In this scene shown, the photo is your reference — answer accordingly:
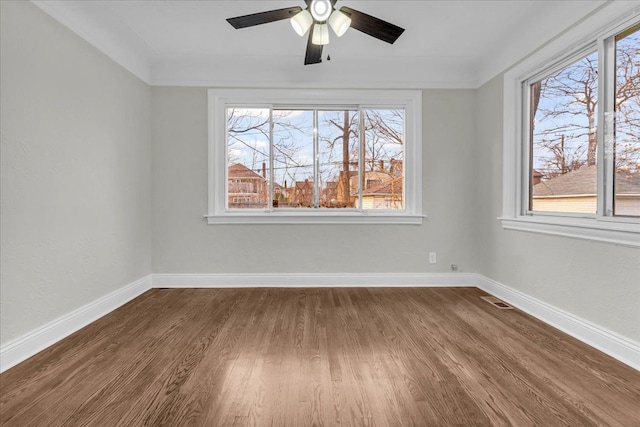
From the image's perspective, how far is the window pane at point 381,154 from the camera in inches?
149

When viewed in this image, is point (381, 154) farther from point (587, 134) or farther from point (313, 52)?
point (587, 134)

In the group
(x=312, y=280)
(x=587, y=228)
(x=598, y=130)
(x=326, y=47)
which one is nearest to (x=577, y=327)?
(x=587, y=228)

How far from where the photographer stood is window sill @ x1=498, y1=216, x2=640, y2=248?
6.40 ft

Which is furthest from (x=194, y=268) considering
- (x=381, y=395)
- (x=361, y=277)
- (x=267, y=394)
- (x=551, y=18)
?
(x=551, y=18)

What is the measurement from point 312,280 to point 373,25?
8.43 ft

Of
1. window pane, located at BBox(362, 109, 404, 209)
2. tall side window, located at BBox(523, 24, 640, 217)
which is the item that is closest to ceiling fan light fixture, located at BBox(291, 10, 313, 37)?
window pane, located at BBox(362, 109, 404, 209)

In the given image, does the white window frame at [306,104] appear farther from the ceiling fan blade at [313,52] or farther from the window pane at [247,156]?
the ceiling fan blade at [313,52]

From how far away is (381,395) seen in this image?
64.0 inches

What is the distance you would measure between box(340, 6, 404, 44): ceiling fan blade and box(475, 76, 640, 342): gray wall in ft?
5.70

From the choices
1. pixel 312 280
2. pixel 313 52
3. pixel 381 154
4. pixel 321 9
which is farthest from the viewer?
pixel 381 154

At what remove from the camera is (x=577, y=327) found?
231cm

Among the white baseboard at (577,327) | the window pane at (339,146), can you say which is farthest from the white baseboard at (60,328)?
the white baseboard at (577,327)

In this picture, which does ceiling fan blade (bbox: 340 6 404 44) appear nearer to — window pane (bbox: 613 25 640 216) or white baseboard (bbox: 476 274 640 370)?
window pane (bbox: 613 25 640 216)

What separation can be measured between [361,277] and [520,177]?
1.91 m
